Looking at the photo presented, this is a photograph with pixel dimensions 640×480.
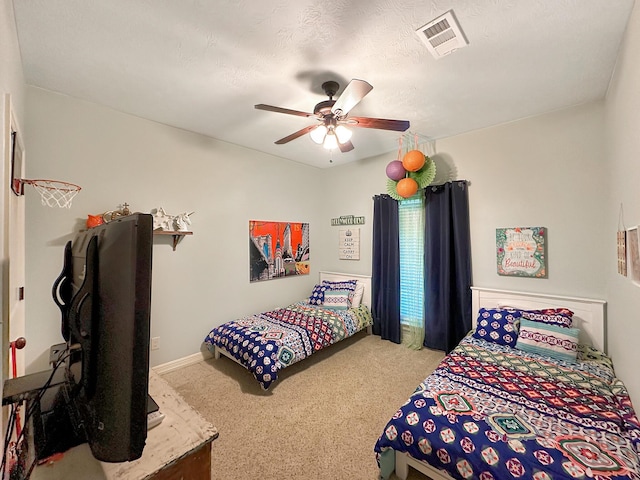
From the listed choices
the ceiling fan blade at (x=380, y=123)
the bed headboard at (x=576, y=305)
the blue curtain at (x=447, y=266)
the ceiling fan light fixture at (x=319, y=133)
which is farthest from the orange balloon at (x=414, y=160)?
the bed headboard at (x=576, y=305)

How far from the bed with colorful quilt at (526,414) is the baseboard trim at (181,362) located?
2.27 meters

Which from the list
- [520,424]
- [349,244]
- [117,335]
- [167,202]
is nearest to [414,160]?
[349,244]

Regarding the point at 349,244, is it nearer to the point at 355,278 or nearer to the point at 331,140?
the point at 355,278

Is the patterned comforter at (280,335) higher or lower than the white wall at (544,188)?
lower

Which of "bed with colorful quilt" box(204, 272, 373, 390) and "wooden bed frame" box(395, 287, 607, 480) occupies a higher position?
"wooden bed frame" box(395, 287, 607, 480)

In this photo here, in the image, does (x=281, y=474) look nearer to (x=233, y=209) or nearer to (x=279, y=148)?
(x=233, y=209)

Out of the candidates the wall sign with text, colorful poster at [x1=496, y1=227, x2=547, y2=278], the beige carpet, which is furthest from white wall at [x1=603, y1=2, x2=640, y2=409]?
the wall sign with text

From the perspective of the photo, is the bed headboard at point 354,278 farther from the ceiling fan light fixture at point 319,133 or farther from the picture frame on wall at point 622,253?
the picture frame on wall at point 622,253

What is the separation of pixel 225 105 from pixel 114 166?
120cm

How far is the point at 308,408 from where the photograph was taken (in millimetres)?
2264

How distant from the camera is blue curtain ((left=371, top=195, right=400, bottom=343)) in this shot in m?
3.66

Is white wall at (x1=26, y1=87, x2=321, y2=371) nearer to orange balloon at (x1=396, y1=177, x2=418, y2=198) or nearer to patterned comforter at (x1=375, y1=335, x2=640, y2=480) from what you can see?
orange balloon at (x1=396, y1=177, x2=418, y2=198)

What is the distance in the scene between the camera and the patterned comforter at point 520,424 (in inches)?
48.1

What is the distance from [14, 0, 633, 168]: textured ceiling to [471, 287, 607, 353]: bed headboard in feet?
6.01
